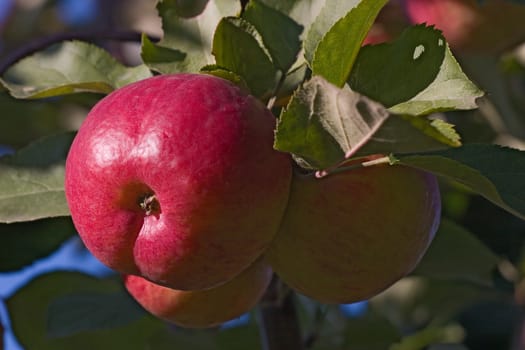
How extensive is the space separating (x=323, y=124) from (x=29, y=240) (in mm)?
768

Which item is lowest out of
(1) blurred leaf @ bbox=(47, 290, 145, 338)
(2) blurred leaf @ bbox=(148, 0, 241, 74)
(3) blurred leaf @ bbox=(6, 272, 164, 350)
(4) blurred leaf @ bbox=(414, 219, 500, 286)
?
(3) blurred leaf @ bbox=(6, 272, 164, 350)

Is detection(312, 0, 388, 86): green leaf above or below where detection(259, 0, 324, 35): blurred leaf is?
above

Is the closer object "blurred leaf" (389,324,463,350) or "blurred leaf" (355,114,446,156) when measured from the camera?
"blurred leaf" (355,114,446,156)

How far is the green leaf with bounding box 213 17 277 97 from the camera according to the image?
949 mm

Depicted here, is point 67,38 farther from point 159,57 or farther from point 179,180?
point 179,180

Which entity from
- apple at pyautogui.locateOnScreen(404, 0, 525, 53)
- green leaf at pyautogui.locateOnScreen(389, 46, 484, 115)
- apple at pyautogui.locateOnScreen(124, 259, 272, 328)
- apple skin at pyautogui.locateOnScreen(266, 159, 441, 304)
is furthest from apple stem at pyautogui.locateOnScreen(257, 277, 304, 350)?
apple at pyautogui.locateOnScreen(404, 0, 525, 53)

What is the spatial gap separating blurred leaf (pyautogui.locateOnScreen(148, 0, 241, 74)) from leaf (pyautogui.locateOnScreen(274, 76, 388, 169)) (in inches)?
9.8

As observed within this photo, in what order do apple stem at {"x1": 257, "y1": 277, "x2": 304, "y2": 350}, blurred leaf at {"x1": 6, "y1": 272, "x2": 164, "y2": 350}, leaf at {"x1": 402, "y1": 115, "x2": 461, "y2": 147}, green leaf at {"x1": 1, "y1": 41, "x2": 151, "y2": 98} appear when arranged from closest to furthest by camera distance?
leaf at {"x1": 402, "y1": 115, "x2": 461, "y2": 147} → green leaf at {"x1": 1, "y1": 41, "x2": 151, "y2": 98} → apple stem at {"x1": 257, "y1": 277, "x2": 304, "y2": 350} → blurred leaf at {"x1": 6, "y1": 272, "x2": 164, "y2": 350}

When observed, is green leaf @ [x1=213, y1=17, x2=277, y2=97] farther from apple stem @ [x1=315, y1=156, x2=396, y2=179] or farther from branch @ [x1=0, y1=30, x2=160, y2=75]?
branch @ [x1=0, y1=30, x2=160, y2=75]

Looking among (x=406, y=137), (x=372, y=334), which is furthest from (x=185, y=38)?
(x=372, y=334)

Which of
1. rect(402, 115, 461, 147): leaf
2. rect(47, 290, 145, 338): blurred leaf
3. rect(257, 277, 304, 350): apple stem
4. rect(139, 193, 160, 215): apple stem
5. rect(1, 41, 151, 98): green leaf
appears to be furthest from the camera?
rect(47, 290, 145, 338): blurred leaf

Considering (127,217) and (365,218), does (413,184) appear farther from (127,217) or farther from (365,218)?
(127,217)

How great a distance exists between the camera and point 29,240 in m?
1.44

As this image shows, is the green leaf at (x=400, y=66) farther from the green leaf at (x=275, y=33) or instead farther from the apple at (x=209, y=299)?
the apple at (x=209, y=299)
